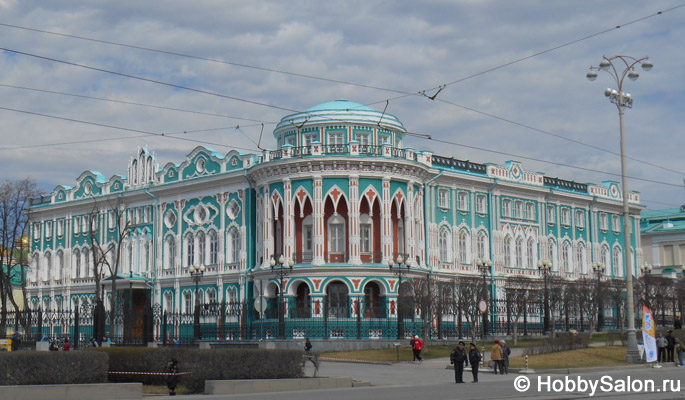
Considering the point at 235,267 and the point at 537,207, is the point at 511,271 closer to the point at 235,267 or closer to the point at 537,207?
the point at 537,207

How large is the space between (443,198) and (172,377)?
122 ft

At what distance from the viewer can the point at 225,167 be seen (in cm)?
6025

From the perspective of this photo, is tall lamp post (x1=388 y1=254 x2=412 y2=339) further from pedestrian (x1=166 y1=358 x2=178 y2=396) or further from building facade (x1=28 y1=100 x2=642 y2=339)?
pedestrian (x1=166 y1=358 x2=178 y2=396)

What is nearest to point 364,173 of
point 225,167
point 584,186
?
point 225,167

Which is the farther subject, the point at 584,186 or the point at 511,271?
the point at 584,186

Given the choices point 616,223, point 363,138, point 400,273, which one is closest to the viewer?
point 400,273

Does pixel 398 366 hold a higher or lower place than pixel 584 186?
lower

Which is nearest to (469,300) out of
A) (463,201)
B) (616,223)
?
(463,201)

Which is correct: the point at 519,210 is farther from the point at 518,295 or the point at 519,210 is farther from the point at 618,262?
the point at 518,295

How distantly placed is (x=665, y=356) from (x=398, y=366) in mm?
11015

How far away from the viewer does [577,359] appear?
36.4 m

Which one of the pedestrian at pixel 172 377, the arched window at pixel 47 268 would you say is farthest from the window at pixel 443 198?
the pedestrian at pixel 172 377

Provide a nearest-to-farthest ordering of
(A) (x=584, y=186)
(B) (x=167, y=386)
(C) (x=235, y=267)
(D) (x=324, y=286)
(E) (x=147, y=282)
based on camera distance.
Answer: (B) (x=167, y=386)
(D) (x=324, y=286)
(C) (x=235, y=267)
(E) (x=147, y=282)
(A) (x=584, y=186)

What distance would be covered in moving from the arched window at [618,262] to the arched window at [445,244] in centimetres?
1833
